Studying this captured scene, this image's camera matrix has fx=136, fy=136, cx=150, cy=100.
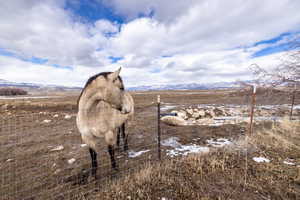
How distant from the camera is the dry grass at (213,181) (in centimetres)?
258

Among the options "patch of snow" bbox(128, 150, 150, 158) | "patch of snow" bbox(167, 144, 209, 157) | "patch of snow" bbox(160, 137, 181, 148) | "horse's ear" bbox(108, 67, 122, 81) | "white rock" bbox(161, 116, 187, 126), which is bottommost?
"patch of snow" bbox(128, 150, 150, 158)

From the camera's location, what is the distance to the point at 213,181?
2971 millimetres

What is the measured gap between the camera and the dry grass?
2.58 metres

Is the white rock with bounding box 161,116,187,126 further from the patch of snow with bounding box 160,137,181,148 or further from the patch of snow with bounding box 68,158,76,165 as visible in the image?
the patch of snow with bounding box 68,158,76,165

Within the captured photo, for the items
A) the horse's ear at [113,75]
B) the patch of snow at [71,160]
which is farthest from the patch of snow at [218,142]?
the patch of snow at [71,160]

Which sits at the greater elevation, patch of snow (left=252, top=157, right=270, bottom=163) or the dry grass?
the dry grass

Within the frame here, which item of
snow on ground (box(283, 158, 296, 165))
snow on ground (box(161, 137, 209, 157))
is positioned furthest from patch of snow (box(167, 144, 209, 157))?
snow on ground (box(283, 158, 296, 165))

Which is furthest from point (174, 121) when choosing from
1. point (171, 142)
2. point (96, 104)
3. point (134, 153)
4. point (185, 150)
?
point (96, 104)

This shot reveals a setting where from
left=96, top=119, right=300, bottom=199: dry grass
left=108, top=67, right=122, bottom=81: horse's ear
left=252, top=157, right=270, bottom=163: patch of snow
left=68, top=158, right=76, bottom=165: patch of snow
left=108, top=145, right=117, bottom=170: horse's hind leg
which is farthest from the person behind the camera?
left=68, top=158, right=76, bottom=165: patch of snow

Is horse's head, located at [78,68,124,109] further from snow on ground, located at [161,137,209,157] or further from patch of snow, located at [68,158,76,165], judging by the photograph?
snow on ground, located at [161,137,209,157]

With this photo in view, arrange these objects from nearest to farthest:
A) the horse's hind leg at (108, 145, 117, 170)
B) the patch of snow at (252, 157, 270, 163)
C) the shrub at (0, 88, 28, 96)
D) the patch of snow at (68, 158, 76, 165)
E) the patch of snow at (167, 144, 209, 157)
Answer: the horse's hind leg at (108, 145, 117, 170), the patch of snow at (252, 157, 270, 163), the patch of snow at (68, 158, 76, 165), the patch of snow at (167, 144, 209, 157), the shrub at (0, 88, 28, 96)

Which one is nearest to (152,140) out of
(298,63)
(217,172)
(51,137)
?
(217,172)

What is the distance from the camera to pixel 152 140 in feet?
19.9

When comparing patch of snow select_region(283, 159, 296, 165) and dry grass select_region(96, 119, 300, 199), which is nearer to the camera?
dry grass select_region(96, 119, 300, 199)
